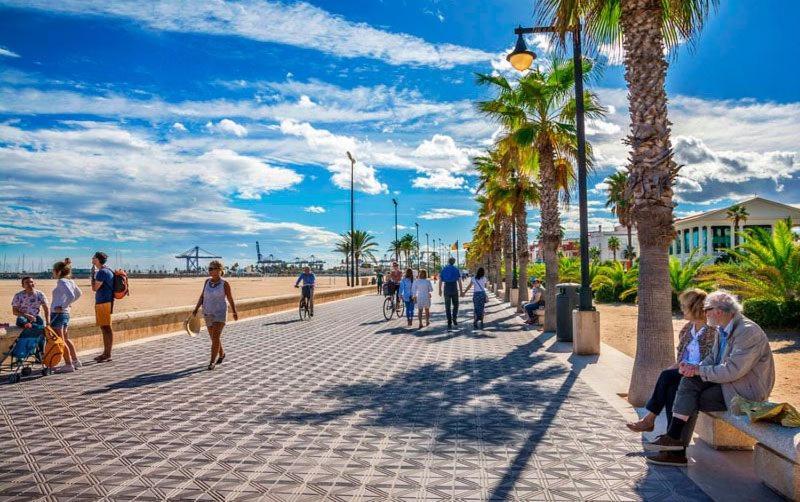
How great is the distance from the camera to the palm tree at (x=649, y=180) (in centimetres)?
663

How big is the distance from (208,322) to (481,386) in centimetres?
455

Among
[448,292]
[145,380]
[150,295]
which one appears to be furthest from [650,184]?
[150,295]

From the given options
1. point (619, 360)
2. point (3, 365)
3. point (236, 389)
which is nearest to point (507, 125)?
point (619, 360)

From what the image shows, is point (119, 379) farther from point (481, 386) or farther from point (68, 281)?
point (481, 386)

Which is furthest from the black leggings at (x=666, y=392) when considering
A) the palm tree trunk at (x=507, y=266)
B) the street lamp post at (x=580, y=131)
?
the palm tree trunk at (x=507, y=266)

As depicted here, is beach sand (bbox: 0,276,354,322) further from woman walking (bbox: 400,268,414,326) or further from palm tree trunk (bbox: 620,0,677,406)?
palm tree trunk (bbox: 620,0,677,406)

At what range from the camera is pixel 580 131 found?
10641 millimetres

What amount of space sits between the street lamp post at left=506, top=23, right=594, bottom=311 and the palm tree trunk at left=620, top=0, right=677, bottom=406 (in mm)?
2841

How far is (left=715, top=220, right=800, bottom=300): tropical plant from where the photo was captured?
47.6 ft

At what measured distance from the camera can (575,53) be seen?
10672 millimetres

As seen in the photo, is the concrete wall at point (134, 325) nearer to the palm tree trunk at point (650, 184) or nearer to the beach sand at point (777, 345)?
the palm tree trunk at point (650, 184)

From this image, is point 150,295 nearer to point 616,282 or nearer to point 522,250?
point 522,250

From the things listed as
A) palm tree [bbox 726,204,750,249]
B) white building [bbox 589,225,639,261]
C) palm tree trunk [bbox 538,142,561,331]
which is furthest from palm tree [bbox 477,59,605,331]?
white building [bbox 589,225,639,261]

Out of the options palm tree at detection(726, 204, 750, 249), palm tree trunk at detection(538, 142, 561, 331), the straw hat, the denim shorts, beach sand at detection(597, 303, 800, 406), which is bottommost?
beach sand at detection(597, 303, 800, 406)
